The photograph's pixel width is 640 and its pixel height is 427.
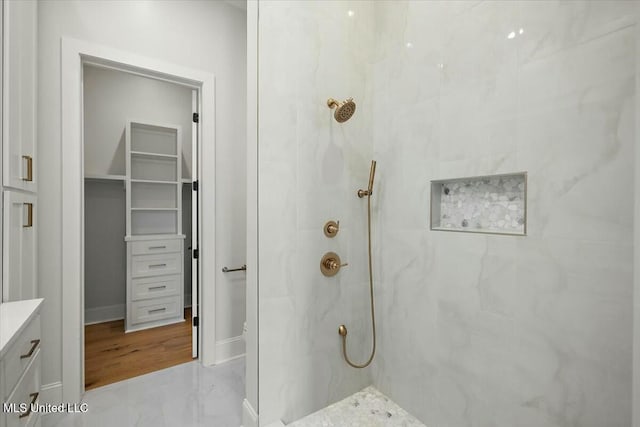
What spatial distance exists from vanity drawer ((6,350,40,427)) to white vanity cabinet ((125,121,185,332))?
76.7 inches

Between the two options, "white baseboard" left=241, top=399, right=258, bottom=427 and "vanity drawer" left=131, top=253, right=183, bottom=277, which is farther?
"vanity drawer" left=131, top=253, right=183, bottom=277

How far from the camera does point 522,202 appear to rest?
3.80ft

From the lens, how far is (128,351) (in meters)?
2.57

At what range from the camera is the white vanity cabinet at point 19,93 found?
1.27 metres

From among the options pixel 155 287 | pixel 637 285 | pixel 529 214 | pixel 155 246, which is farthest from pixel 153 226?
pixel 637 285

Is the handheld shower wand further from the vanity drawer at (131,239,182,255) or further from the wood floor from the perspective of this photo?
the vanity drawer at (131,239,182,255)

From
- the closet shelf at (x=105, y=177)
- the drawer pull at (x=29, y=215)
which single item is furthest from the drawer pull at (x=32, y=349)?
the closet shelf at (x=105, y=177)

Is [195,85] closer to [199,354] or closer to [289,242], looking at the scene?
[289,242]

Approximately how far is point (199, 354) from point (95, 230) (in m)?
2.19

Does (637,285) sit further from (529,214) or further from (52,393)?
(52,393)

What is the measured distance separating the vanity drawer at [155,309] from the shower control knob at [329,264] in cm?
256

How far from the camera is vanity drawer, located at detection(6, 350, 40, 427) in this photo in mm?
942


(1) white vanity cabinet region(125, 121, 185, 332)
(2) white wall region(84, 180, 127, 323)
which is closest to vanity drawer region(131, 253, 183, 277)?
(1) white vanity cabinet region(125, 121, 185, 332)

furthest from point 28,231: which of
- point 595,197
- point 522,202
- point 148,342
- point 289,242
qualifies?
point 595,197
